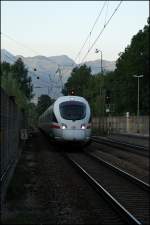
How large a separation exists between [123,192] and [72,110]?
16.7 meters

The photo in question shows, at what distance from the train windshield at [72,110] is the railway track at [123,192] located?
864cm

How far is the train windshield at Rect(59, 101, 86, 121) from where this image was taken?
101ft

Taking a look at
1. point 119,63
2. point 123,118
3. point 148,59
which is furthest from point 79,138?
point 119,63

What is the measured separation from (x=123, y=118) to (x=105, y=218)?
76472 millimetres

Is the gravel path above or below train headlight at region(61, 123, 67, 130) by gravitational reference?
below

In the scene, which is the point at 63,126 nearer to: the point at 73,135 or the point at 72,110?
the point at 73,135

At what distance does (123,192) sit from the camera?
14.7 meters

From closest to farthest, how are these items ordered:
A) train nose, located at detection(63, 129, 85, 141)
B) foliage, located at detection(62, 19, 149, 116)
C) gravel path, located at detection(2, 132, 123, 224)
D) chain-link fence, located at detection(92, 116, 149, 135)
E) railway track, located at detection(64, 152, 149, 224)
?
gravel path, located at detection(2, 132, 123, 224)
railway track, located at detection(64, 152, 149, 224)
train nose, located at detection(63, 129, 85, 141)
chain-link fence, located at detection(92, 116, 149, 135)
foliage, located at detection(62, 19, 149, 116)

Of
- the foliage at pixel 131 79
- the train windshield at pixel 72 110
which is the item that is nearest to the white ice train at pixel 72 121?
the train windshield at pixel 72 110

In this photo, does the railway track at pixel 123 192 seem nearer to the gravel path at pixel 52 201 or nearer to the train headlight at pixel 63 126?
the gravel path at pixel 52 201

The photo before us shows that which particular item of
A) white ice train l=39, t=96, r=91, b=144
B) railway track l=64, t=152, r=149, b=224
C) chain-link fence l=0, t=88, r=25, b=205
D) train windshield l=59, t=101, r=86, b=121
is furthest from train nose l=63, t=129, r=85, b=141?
chain-link fence l=0, t=88, r=25, b=205

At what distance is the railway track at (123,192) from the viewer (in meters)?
11.2

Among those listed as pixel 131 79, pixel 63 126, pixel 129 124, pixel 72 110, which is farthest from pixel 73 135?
pixel 131 79

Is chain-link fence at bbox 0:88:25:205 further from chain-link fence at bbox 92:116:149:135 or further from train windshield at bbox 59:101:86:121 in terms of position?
chain-link fence at bbox 92:116:149:135
